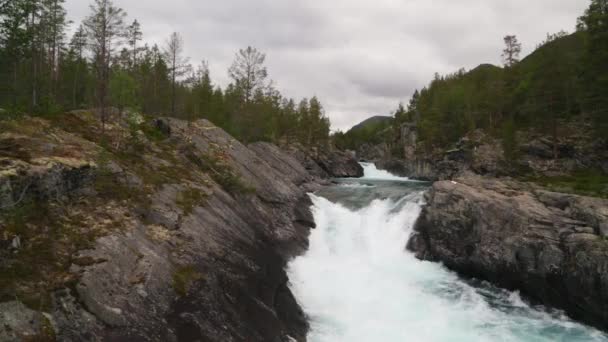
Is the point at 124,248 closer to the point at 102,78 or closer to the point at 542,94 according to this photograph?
the point at 102,78

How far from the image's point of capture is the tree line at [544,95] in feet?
107

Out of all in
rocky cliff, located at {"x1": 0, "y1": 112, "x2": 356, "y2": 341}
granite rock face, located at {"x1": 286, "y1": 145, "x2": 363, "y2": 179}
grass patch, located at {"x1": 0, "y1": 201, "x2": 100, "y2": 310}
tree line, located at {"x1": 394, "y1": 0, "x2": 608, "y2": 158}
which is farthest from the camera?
granite rock face, located at {"x1": 286, "y1": 145, "x2": 363, "y2": 179}

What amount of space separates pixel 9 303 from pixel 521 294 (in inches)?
942

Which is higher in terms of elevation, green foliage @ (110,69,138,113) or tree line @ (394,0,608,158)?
tree line @ (394,0,608,158)

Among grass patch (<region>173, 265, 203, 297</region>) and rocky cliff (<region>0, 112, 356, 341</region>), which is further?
grass patch (<region>173, 265, 203, 297</region>)

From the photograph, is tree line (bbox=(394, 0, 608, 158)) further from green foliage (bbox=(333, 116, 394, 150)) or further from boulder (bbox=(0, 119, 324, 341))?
green foliage (bbox=(333, 116, 394, 150))

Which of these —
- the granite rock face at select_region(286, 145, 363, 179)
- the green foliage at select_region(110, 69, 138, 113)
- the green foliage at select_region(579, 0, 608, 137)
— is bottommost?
the granite rock face at select_region(286, 145, 363, 179)

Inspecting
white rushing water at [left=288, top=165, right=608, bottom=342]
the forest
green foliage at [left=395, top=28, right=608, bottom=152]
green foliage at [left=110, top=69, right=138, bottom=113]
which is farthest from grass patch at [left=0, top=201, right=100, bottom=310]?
green foliage at [left=395, top=28, right=608, bottom=152]

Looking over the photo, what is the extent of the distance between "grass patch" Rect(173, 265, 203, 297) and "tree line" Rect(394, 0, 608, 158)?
119ft

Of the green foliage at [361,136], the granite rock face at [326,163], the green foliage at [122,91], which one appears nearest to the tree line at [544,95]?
the granite rock face at [326,163]

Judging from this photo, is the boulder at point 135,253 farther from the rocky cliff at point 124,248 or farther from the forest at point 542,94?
the forest at point 542,94

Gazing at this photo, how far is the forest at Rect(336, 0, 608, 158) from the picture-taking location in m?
32.5

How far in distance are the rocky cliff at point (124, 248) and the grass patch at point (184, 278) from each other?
0.05m

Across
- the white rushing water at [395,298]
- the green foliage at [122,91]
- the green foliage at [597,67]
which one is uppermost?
the green foliage at [597,67]
